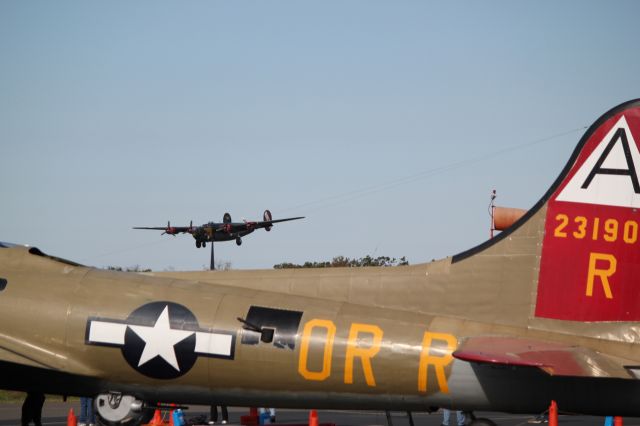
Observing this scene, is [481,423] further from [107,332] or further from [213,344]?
[107,332]

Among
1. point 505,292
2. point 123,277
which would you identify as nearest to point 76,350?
point 123,277

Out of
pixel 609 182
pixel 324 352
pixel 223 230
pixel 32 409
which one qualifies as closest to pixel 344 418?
pixel 32 409

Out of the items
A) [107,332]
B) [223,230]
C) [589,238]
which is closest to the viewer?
[589,238]

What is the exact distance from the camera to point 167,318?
52.7 ft

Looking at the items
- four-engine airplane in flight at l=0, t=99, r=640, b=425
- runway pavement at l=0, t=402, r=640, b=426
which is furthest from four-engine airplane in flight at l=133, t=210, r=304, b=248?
four-engine airplane in flight at l=0, t=99, r=640, b=425

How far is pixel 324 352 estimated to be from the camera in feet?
49.6

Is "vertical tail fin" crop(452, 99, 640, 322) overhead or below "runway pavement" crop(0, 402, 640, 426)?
overhead

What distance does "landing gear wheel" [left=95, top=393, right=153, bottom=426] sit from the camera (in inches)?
642

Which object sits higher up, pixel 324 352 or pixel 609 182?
pixel 609 182

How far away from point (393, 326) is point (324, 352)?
1193 mm

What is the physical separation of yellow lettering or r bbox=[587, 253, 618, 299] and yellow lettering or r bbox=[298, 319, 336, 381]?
4.15 m

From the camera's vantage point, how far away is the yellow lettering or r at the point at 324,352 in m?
15.1

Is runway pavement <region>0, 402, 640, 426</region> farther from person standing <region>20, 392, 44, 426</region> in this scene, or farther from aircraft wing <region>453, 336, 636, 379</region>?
aircraft wing <region>453, 336, 636, 379</region>

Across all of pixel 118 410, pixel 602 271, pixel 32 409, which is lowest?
pixel 32 409
